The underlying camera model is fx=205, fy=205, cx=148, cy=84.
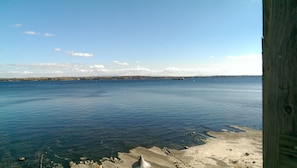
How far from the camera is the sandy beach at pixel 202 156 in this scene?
14.1 meters

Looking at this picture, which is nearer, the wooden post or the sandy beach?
the wooden post

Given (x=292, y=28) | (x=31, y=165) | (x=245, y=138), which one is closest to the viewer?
(x=292, y=28)

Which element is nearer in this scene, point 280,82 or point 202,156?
point 280,82

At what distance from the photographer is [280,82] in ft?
3.44

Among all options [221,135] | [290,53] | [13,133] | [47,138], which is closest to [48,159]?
[47,138]

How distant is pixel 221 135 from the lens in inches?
827

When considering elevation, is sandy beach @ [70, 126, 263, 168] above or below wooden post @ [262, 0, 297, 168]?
below

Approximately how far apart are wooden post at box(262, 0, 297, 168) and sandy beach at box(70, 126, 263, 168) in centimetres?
1304

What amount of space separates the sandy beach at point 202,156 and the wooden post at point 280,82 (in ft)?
42.8

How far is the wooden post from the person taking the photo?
1.01 meters

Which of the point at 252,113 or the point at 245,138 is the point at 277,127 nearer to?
the point at 245,138

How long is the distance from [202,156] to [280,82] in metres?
16.0

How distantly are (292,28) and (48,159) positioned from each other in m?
17.4

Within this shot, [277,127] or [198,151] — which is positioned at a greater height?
[277,127]
